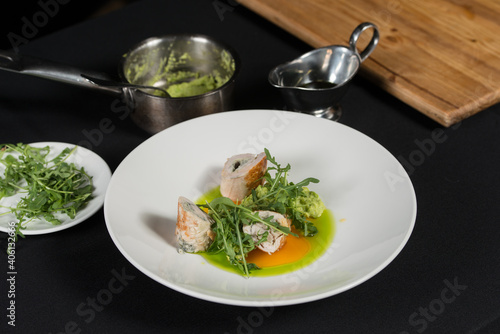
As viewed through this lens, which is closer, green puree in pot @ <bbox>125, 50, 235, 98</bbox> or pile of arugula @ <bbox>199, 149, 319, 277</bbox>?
pile of arugula @ <bbox>199, 149, 319, 277</bbox>

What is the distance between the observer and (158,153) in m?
1.39

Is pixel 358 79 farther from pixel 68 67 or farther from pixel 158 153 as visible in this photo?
pixel 68 67

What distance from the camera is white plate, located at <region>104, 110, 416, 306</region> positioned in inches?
42.2

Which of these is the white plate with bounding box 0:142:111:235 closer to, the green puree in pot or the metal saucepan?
the metal saucepan

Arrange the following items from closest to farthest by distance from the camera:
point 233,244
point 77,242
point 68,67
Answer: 1. point 233,244
2. point 77,242
3. point 68,67

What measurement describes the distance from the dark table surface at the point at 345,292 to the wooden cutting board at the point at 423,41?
0.22 feet

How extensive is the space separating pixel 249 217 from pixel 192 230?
12 centimetres

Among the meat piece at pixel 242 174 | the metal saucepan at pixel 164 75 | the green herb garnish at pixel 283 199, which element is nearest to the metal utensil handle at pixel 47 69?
the metal saucepan at pixel 164 75

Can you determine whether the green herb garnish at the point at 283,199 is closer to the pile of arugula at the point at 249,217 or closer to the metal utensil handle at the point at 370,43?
the pile of arugula at the point at 249,217

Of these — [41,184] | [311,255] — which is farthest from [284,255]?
[41,184]

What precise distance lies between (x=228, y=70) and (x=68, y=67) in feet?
1.50

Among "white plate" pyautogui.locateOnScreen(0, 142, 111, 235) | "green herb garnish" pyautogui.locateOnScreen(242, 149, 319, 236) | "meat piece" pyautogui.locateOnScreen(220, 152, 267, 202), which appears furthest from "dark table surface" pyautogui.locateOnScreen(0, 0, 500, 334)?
"meat piece" pyautogui.locateOnScreen(220, 152, 267, 202)

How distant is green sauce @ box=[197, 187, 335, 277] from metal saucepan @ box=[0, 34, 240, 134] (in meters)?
0.45

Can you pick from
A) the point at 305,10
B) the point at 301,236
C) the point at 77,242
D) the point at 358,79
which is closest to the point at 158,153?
the point at 77,242
